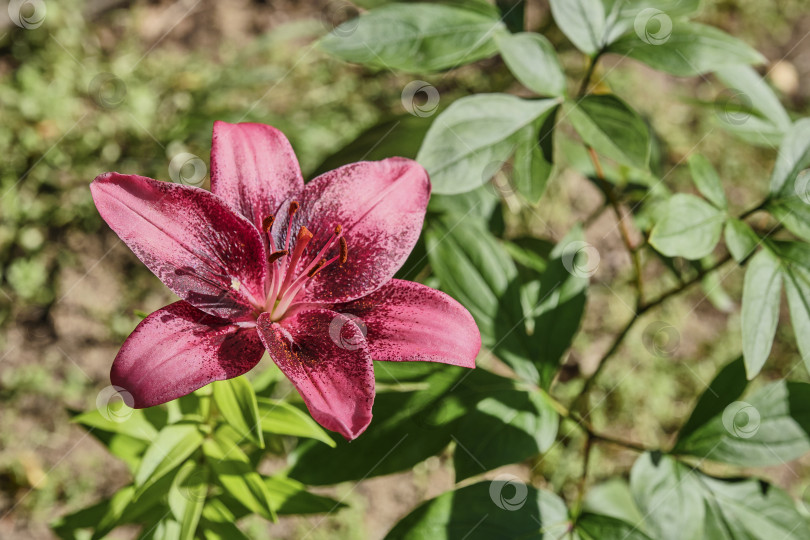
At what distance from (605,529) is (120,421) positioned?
3.08 feet

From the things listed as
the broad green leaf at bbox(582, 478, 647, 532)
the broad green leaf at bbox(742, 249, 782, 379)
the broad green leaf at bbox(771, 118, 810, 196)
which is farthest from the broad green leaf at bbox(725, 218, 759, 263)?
the broad green leaf at bbox(582, 478, 647, 532)

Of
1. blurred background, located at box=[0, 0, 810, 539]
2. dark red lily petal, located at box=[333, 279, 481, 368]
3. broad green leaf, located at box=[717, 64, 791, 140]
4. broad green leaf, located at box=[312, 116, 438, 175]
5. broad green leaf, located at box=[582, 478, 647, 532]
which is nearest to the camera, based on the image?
dark red lily petal, located at box=[333, 279, 481, 368]

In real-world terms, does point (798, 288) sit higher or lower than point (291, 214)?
lower

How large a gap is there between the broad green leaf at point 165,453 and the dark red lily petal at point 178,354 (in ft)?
0.99

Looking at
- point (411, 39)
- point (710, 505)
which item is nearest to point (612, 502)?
point (710, 505)

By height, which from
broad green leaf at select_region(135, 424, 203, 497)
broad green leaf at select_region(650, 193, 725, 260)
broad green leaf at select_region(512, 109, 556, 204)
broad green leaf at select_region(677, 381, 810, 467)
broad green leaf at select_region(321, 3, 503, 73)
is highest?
broad green leaf at select_region(321, 3, 503, 73)

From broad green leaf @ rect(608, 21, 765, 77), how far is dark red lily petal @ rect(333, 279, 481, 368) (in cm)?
70

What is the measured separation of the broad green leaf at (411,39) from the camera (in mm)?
1400

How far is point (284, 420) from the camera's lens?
3.87 feet

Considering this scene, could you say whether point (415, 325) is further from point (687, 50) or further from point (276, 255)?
point (687, 50)

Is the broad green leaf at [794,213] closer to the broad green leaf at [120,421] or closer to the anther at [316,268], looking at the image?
the anther at [316,268]

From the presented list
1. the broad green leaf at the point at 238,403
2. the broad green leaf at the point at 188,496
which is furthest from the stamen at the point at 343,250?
the broad green leaf at the point at 188,496

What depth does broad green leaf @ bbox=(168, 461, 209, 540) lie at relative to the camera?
1188mm

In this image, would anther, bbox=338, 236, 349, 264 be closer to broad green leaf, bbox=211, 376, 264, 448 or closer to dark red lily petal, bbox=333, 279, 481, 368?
dark red lily petal, bbox=333, 279, 481, 368
